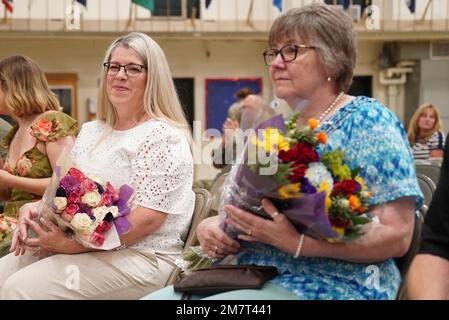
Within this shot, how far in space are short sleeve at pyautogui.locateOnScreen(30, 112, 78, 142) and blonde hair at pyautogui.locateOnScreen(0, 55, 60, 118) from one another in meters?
0.13

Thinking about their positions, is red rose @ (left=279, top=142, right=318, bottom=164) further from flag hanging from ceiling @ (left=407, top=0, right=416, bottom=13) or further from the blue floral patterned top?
flag hanging from ceiling @ (left=407, top=0, right=416, bottom=13)

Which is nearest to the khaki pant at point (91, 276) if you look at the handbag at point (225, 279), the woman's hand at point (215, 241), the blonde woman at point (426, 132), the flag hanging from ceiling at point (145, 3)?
the woman's hand at point (215, 241)

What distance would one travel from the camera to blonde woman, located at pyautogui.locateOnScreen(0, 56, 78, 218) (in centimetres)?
310

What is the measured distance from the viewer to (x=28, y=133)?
3.19 m

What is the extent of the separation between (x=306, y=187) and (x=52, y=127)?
178 cm

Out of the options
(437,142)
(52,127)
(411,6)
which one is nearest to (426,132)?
(437,142)

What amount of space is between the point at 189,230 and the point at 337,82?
2.84ft

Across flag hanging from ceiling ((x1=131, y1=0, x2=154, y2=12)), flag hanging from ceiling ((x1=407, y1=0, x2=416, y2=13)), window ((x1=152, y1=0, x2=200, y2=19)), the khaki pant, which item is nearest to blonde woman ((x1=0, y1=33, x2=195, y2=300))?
the khaki pant

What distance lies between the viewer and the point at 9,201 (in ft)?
10.6

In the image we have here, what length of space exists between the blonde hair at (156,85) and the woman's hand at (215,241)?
0.58 meters

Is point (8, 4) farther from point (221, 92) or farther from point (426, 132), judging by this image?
point (426, 132)

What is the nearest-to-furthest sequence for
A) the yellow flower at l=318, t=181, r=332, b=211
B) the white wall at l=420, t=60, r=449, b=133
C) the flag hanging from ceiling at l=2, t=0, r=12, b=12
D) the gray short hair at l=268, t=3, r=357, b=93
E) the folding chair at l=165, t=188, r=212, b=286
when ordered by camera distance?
1. the yellow flower at l=318, t=181, r=332, b=211
2. the gray short hair at l=268, t=3, r=357, b=93
3. the folding chair at l=165, t=188, r=212, b=286
4. the flag hanging from ceiling at l=2, t=0, r=12, b=12
5. the white wall at l=420, t=60, r=449, b=133

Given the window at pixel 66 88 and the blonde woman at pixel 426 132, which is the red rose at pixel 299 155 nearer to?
the blonde woman at pixel 426 132
